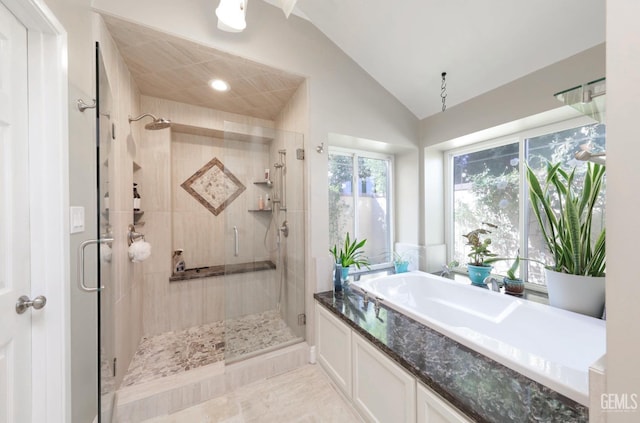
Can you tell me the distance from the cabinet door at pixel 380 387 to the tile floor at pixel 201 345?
828 mm

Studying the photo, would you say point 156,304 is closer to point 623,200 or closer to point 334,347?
point 334,347

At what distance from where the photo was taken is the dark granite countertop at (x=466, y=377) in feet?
2.72

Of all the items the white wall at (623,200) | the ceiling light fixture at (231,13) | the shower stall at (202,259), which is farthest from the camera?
the shower stall at (202,259)

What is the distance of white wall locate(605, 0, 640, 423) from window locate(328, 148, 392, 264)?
7.40ft

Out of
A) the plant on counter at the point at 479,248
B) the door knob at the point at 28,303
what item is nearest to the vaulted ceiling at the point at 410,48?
the plant on counter at the point at 479,248

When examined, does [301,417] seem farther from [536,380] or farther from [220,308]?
[220,308]

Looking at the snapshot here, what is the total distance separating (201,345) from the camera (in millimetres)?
2143

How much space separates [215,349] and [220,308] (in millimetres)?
607

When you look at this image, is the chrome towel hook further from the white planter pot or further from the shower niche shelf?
the white planter pot

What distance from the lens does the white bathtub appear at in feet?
3.30

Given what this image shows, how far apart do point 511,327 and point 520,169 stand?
57.6 inches

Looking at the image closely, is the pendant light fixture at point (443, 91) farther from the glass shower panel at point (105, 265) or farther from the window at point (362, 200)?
the glass shower panel at point (105, 265)

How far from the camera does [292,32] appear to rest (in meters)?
1.96

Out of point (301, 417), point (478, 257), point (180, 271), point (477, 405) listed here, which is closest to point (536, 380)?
point (477, 405)
